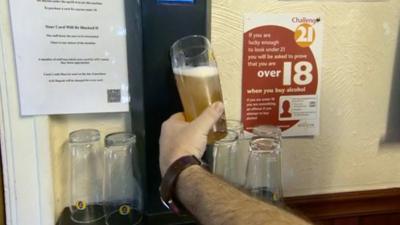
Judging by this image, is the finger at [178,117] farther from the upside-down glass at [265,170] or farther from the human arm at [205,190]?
the upside-down glass at [265,170]

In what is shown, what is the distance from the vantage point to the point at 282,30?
2.99ft

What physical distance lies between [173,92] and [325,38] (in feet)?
1.49

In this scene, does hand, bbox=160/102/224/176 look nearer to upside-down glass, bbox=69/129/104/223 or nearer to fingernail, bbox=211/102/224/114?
fingernail, bbox=211/102/224/114

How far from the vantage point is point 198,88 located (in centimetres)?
66

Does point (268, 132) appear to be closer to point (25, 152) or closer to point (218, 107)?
point (218, 107)

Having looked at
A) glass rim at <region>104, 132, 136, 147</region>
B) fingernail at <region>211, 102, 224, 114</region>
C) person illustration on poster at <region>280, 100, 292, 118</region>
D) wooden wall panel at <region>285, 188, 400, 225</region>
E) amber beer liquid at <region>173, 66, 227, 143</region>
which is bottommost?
wooden wall panel at <region>285, 188, 400, 225</region>

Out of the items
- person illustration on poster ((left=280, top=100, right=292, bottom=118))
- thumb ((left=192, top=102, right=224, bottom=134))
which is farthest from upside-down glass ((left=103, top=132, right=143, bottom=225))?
person illustration on poster ((left=280, top=100, right=292, bottom=118))

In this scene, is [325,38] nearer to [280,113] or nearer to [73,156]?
[280,113]

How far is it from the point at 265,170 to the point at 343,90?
346 mm

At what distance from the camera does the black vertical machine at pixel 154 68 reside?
693mm

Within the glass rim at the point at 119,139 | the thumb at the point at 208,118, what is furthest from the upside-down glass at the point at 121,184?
the thumb at the point at 208,118

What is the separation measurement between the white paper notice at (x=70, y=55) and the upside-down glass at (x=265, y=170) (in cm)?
33

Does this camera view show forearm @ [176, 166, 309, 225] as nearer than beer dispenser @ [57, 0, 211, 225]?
Yes

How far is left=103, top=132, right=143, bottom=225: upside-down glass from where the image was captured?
0.81 metres
